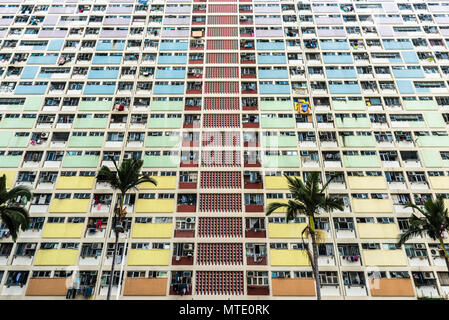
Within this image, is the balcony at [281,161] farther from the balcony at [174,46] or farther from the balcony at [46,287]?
the balcony at [46,287]

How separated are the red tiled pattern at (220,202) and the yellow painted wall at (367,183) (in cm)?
1406

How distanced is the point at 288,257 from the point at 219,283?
8.07m

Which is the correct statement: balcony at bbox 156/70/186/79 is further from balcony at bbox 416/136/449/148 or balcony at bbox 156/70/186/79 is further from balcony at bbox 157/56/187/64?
balcony at bbox 416/136/449/148

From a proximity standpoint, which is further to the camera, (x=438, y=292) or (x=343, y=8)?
(x=343, y=8)

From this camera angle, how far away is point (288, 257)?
1289 inches

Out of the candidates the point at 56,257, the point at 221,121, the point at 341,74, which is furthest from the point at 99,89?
the point at 341,74

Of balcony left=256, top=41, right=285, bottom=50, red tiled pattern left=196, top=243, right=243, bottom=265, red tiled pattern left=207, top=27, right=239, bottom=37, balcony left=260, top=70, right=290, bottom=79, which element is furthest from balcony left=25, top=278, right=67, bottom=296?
balcony left=256, top=41, right=285, bottom=50

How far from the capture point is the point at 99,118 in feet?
136

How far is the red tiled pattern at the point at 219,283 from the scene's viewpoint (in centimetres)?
3139

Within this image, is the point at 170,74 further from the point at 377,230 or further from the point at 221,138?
the point at 377,230

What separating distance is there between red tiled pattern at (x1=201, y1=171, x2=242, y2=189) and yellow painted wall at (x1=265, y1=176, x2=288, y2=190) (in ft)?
11.4

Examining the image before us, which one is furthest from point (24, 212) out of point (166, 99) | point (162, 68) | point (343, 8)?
point (343, 8)

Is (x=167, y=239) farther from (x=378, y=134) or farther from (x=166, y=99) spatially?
(x=378, y=134)
